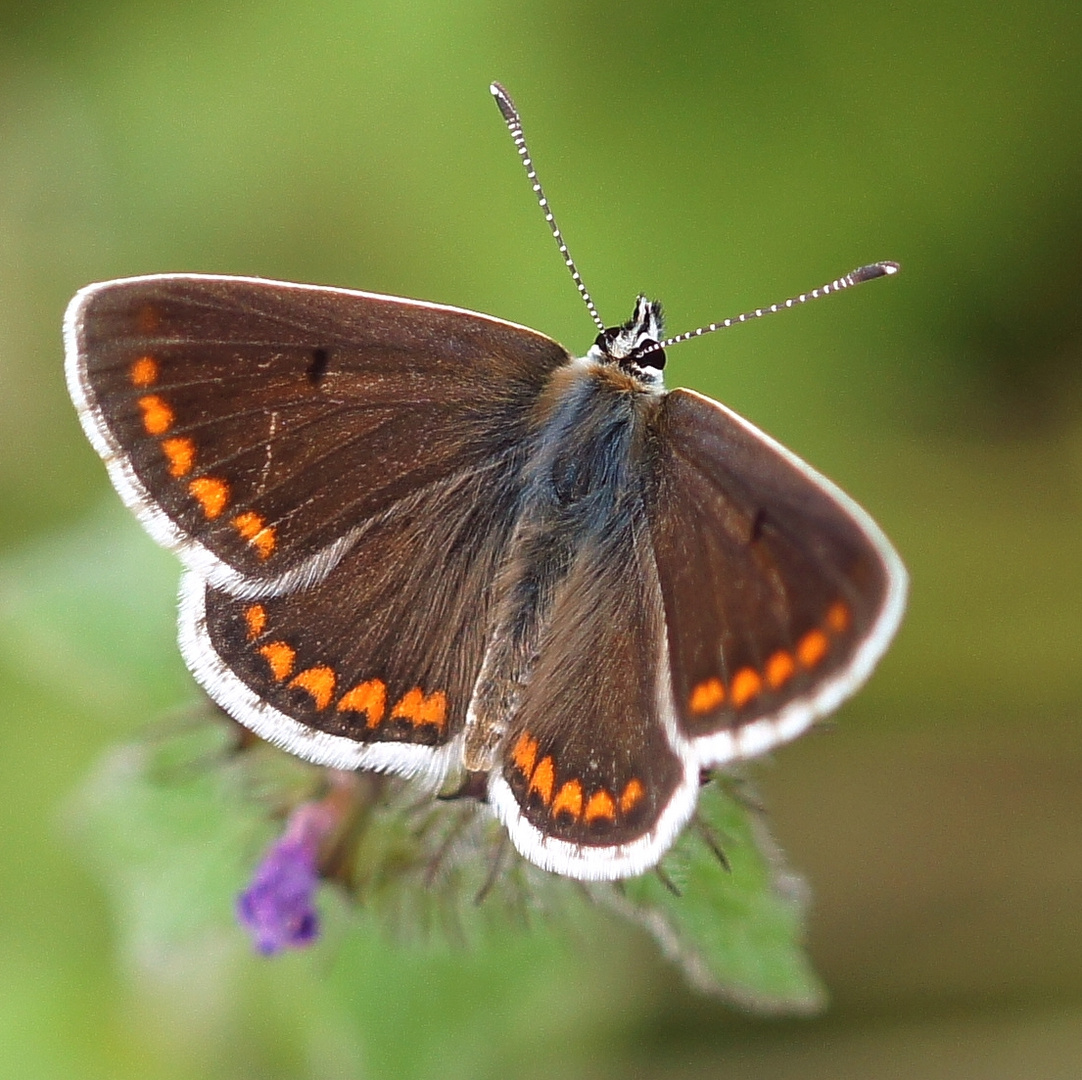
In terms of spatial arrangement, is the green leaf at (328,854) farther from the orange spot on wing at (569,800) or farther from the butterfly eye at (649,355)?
the butterfly eye at (649,355)

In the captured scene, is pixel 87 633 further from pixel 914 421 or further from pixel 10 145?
pixel 914 421

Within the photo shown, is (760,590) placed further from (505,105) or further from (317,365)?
(505,105)

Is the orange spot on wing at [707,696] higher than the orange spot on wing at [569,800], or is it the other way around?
the orange spot on wing at [707,696]

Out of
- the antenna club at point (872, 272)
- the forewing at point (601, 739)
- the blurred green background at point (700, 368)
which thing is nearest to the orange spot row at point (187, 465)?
the forewing at point (601, 739)

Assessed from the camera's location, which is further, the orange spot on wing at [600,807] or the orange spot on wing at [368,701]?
the orange spot on wing at [368,701]

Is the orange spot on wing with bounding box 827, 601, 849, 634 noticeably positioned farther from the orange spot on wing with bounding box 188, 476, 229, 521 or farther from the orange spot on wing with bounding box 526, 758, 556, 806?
the orange spot on wing with bounding box 188, 476, 229, 521

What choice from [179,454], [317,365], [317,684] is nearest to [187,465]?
[179,454]
